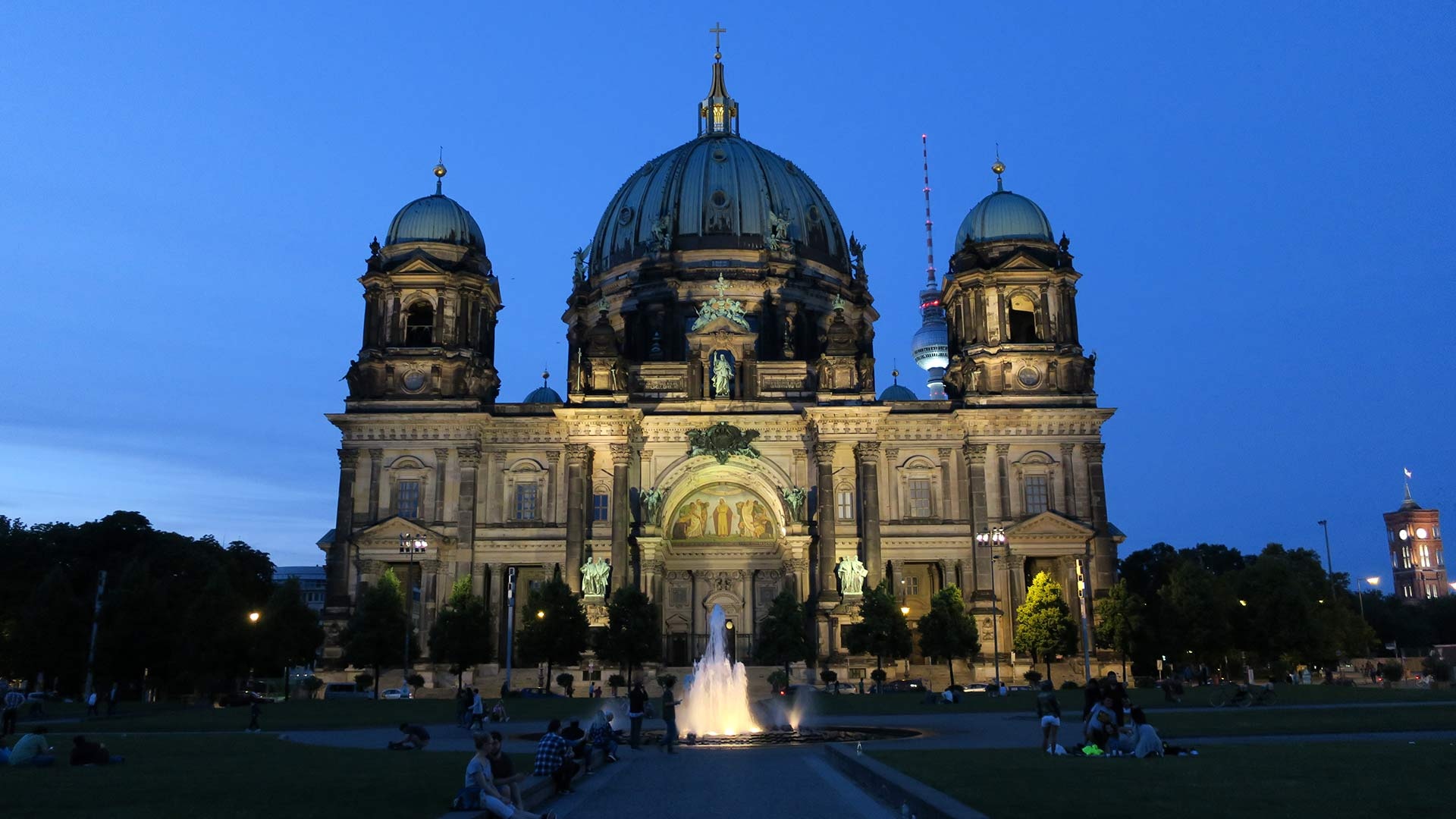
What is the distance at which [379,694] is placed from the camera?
65562 mm

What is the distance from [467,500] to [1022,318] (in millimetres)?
36445

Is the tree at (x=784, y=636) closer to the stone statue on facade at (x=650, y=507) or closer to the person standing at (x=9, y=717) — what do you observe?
the stone statue on facade at (x=650, y=507)

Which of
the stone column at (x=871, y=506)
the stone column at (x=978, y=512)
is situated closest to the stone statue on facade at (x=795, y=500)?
the stone column at (x=871, y=506)

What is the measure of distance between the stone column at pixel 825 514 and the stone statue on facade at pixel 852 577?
104 centimetres

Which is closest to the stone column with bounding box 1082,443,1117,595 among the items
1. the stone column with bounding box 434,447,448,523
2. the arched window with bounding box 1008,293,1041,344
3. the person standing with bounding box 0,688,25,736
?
the arched window with bounding box 1008,293,1041,344

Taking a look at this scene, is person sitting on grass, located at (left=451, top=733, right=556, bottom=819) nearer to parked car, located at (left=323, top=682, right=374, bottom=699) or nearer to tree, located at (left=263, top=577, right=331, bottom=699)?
parked car, located at (left=323, top=682, right=374, bottom=699)

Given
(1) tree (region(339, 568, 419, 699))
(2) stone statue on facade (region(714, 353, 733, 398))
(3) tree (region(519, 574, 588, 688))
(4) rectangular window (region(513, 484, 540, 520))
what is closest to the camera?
(1) tree (region(339, 568, 419, 699))

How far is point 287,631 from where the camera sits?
69.2 m

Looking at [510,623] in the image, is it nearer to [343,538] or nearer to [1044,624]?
[343,538]

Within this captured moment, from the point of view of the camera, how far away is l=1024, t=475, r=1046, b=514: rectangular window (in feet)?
235

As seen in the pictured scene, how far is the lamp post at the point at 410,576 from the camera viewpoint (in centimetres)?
6272

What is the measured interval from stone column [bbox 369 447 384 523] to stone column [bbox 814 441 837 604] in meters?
25.9

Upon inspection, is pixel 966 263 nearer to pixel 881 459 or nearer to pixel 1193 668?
pixel 881 459

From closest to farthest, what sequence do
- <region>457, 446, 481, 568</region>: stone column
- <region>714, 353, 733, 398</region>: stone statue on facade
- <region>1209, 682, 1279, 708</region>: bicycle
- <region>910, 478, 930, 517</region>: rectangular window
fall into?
<region>1209, 682, 1279, 708</region>: bicycle < <region>457, 446, 481, 568</region>: stone column < <region>910, 478, 930, 517</region>: rectangular window < <region>714, 353, 733, 398</region>: stone statue on facade
